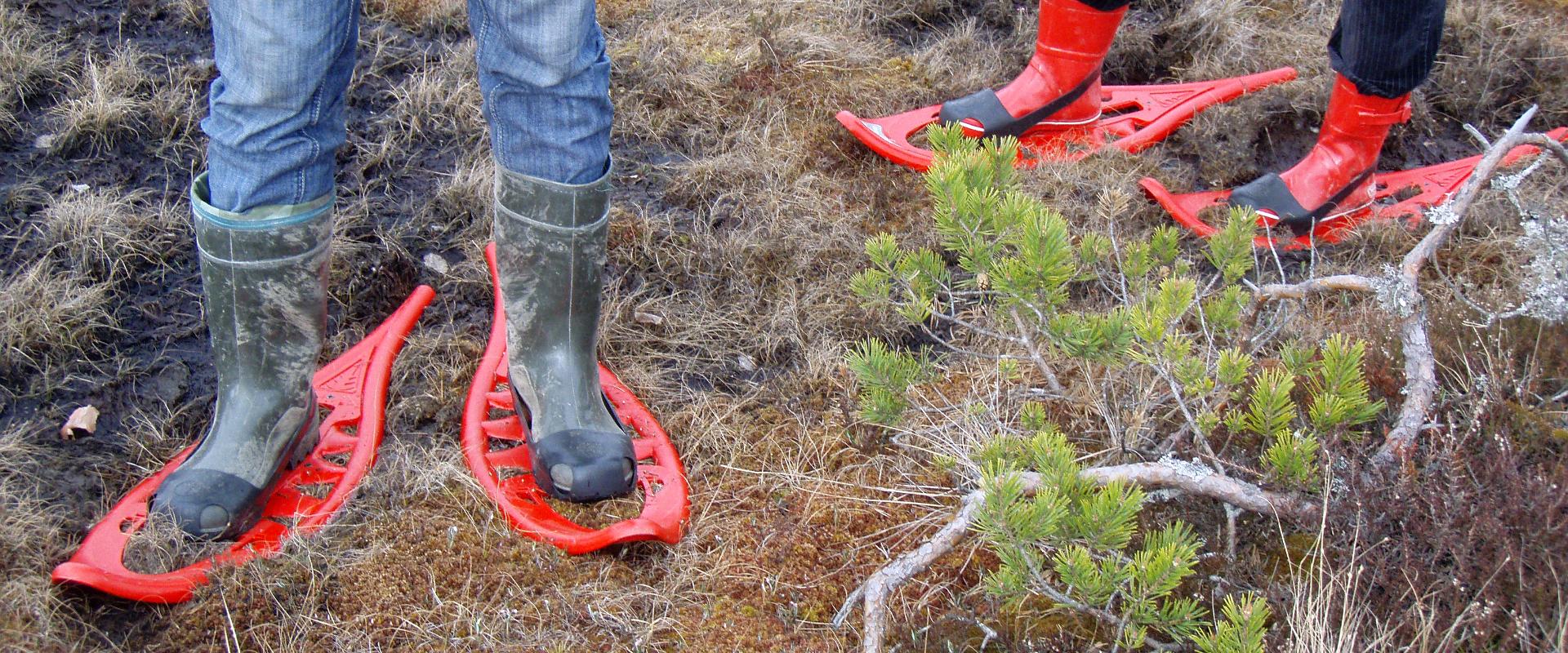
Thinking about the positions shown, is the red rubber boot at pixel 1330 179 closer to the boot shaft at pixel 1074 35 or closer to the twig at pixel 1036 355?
the boot shaft at pixel 1074 35

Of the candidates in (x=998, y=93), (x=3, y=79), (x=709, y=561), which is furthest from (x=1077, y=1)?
(x=3, y=79)

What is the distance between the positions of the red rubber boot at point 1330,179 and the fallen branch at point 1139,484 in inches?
54.7

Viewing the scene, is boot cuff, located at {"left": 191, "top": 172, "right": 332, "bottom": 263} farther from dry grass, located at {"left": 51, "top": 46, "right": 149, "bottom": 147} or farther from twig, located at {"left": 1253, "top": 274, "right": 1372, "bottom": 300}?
twig, located at {"left": 1253, "top": 274, "right": 1372, "bottom": 300}

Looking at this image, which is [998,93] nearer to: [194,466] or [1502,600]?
[1502,600]

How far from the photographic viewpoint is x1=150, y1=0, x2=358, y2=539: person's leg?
5.14ft

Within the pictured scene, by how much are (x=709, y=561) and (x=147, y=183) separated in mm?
1814

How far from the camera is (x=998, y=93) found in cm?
315

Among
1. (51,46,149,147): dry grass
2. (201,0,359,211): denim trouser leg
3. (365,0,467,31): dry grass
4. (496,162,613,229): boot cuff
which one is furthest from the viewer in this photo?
(365,0,467,31): dry grass

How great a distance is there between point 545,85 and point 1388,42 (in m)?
2.08

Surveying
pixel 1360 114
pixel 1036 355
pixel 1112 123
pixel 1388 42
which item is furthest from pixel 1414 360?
pixel 1112 123

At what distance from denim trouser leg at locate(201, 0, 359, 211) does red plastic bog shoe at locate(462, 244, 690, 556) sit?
427 mm

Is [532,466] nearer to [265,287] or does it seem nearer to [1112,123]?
[265,287]

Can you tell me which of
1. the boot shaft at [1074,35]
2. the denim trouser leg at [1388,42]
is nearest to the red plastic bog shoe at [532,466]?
the boot shaft at [1074,35]

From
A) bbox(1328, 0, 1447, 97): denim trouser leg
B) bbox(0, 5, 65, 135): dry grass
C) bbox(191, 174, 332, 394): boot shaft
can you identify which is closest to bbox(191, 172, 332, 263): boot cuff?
bbox(191, 174, 332, 394): boot shaft
